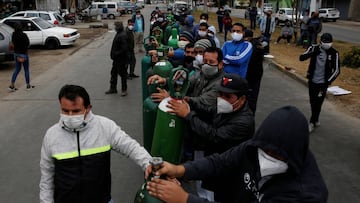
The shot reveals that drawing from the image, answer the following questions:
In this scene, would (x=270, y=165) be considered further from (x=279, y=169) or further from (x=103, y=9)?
(x=103, y=9)

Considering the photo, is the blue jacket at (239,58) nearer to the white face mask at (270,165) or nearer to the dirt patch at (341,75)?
the dirt patch at (341,75)

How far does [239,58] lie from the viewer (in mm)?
6234

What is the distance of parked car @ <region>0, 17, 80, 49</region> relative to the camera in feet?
57.5

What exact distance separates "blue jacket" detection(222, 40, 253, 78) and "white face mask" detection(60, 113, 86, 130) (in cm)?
414

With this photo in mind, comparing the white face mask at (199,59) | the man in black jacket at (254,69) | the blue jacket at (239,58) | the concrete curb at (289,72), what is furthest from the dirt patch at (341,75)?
the white face mask at (199,59)

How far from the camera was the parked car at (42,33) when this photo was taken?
17516 millimetres

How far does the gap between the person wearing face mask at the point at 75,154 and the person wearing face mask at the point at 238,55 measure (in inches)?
156

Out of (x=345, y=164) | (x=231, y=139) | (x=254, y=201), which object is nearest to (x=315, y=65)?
(x=345, y=164)

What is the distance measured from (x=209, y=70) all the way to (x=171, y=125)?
3.81ft

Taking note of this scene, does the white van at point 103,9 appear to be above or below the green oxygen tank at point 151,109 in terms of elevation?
above

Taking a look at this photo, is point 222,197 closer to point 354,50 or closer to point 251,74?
point 251,74

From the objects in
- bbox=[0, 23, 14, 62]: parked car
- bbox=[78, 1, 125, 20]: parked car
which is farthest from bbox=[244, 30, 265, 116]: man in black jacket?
bbox=[78, 1, 125, 20]: parked car

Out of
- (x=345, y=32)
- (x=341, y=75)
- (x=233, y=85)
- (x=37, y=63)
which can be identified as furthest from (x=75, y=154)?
(x=345, y=32)

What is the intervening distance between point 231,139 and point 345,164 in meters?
3.33
